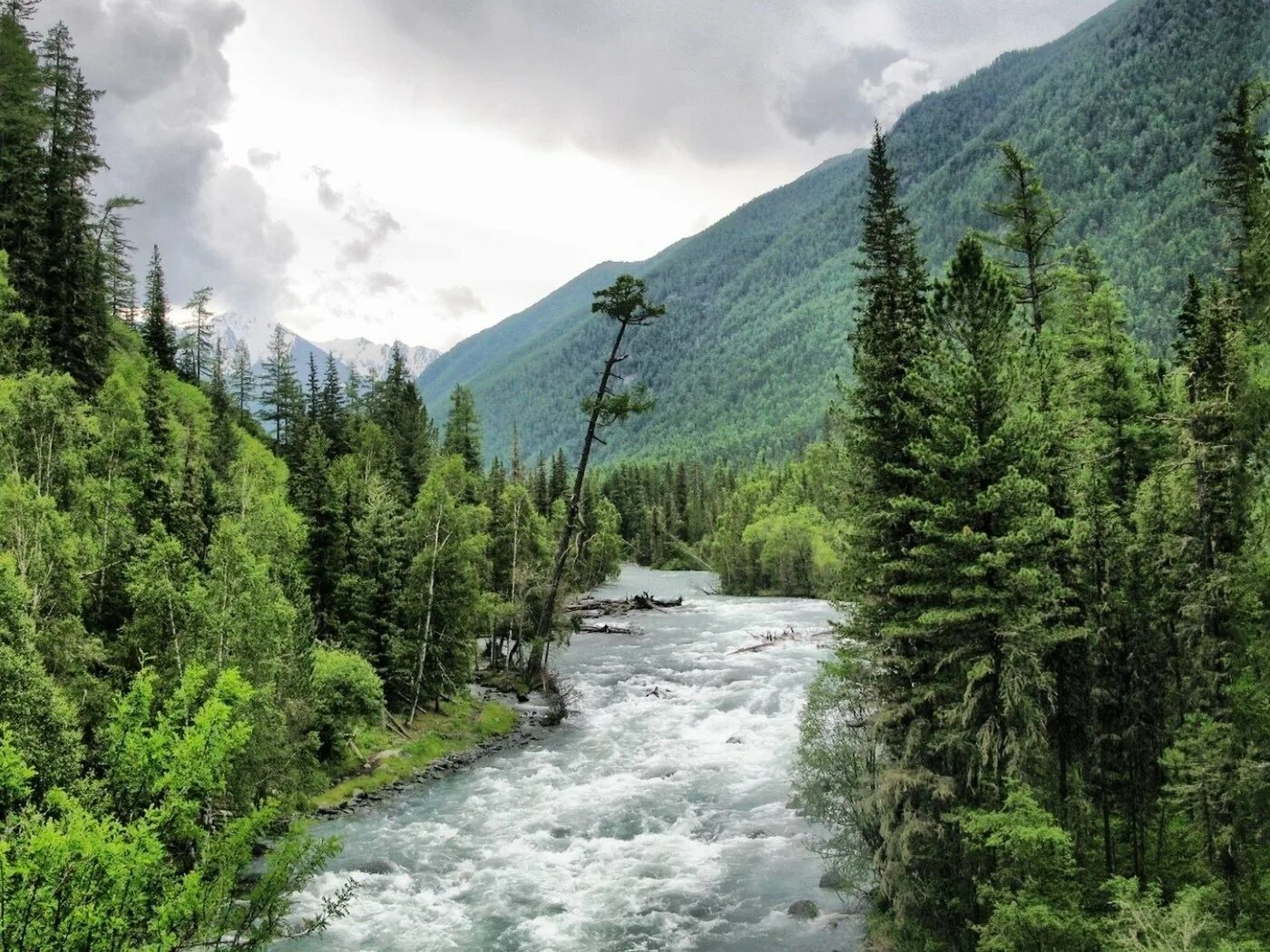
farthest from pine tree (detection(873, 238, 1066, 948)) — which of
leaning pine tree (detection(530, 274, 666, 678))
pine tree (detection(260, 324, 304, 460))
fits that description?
pine tree (detection(260, 324, 304, 460))

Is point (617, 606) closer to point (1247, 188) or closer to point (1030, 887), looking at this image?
point (1247, 188)

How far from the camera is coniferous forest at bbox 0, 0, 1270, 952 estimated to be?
14.7 metres

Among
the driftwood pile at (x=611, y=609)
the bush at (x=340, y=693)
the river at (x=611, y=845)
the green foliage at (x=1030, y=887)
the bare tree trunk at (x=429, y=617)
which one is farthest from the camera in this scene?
the driftwood pile at (x=611, y=609)

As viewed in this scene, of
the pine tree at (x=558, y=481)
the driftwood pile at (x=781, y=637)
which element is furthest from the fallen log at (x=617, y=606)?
the pine tree at (x=558, y=481)

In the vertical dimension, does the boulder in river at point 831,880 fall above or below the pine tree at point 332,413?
below

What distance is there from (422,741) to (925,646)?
25666 mm

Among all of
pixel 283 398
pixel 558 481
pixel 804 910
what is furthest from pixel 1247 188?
pixel 558 481

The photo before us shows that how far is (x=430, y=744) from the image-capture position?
37.5m

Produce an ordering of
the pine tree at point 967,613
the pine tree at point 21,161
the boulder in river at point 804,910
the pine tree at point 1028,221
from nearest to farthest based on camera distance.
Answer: the pine tree at point 967,613 < the boulder in river at point 804,910 < the pine tree at point 1028,221 < the pine tree at point 21,161

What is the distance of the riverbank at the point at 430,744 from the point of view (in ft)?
106

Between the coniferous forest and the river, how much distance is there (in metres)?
2.35

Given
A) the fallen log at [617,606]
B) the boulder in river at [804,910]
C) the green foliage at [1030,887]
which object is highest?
the fallen log at [617,606]

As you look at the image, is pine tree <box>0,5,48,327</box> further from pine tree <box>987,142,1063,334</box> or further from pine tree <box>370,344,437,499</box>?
pine tree <box>987,142,1063,334</box>

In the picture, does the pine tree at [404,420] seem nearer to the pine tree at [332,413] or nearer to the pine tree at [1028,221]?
the pine tree at [332,413]
